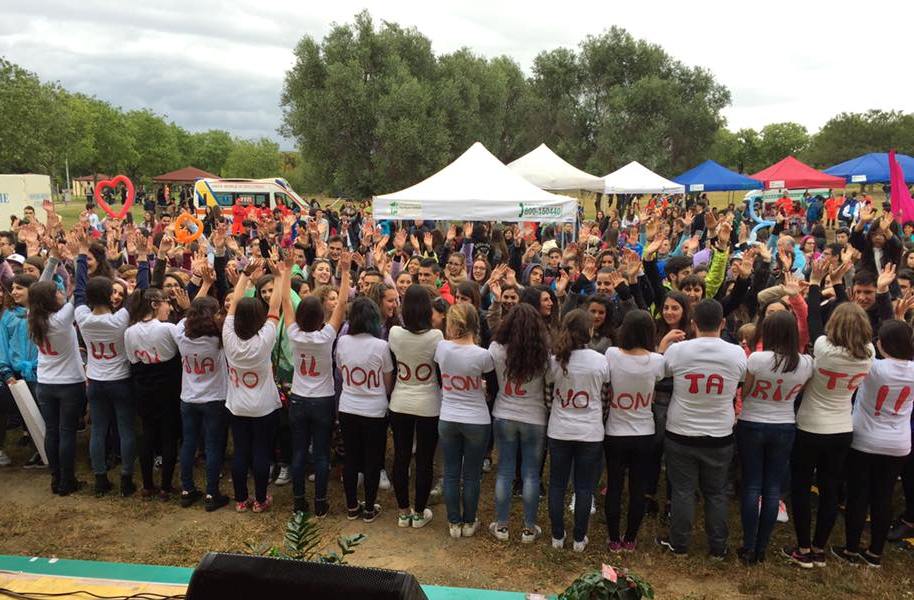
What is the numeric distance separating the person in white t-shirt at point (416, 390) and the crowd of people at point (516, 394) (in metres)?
0.01

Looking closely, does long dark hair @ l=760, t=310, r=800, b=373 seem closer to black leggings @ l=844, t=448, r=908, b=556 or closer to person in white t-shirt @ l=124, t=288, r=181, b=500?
black leggings @ l=844, t=448, r=908, b=556

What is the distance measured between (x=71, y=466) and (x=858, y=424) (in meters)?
5.69

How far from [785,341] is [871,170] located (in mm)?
24285

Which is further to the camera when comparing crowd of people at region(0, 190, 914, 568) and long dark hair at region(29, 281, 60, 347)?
long dark hair at region(29, 281, 60, 347)

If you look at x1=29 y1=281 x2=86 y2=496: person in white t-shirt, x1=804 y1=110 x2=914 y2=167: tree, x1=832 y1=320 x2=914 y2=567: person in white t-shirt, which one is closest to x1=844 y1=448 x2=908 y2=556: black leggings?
x1=832 y1=320 x2=914 y2=567: person in white t-shirt

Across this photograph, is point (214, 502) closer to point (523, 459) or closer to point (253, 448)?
point (253, 448)

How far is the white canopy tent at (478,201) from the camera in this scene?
9.90 meters

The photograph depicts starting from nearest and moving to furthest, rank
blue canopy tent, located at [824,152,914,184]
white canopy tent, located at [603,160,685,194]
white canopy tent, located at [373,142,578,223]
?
white canopy tent, located at [373,142,578,223], white canopy tent, located at [603,160,685,194], blue canopy tent, located at [824,152,914,184]

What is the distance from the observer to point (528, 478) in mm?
4160

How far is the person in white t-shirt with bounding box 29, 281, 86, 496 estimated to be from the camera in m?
4.68

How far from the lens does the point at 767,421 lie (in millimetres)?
3828

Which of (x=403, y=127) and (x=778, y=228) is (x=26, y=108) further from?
(x=778, y=228)

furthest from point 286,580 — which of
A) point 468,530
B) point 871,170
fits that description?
point 871,170

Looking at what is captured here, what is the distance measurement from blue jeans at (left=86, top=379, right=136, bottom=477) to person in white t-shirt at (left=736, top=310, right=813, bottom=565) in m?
4.35
